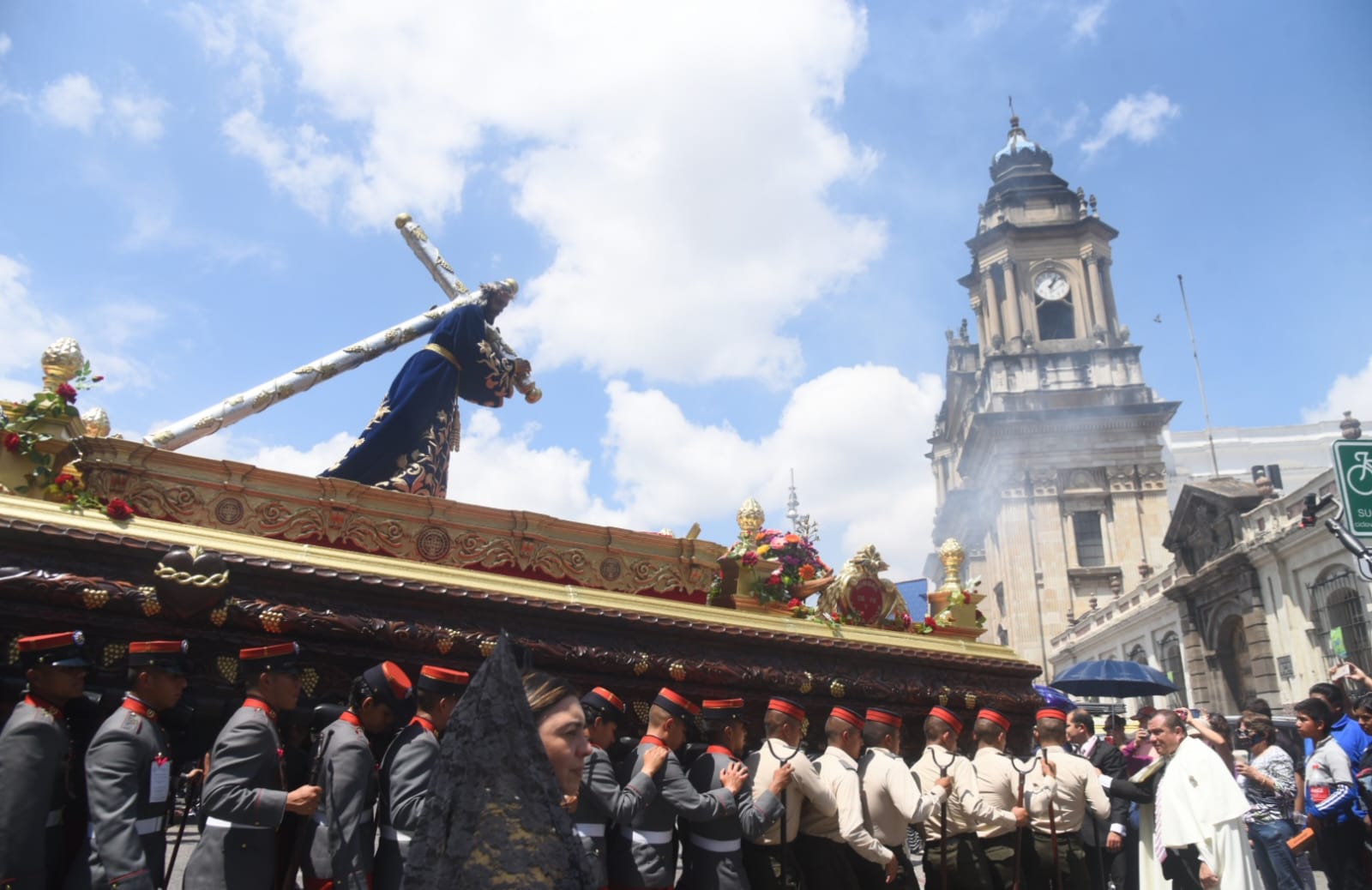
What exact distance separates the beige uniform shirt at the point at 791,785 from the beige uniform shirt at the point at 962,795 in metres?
1.20

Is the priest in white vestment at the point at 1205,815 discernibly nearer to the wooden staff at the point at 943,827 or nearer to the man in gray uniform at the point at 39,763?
the wooden staff at the point at 943,827

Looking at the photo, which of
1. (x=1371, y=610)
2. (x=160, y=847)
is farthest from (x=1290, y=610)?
(x=160, y=847)

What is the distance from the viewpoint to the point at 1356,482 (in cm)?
719

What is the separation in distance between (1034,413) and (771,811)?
3924 cm

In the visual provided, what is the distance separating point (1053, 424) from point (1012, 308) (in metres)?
6.65

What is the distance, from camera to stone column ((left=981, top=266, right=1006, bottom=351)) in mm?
44625

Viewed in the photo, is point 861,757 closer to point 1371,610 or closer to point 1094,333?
point 1371,610

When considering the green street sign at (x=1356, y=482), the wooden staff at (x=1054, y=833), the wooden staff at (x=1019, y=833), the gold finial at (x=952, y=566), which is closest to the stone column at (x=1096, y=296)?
the gold finial at (x=952, y=566)

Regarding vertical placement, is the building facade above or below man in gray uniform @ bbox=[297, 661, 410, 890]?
above

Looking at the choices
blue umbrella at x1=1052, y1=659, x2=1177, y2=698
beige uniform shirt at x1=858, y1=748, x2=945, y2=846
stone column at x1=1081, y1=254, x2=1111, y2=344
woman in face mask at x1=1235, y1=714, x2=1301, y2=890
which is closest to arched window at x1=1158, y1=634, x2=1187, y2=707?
blue umbrella at x1=1052, y1=659, x2=1177, y2=698

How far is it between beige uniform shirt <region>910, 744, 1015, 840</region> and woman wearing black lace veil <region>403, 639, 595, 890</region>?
4.88 m

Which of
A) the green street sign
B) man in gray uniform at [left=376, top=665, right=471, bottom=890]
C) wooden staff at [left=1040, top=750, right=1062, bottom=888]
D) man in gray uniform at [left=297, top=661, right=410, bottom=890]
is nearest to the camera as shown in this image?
man in gray uniform at [left=297, top=661, right=410, bottom=890]

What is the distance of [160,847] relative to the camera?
404cm

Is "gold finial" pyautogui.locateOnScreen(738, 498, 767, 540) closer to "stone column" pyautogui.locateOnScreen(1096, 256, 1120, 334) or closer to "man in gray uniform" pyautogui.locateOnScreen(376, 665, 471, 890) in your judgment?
"man in gray uniform" pyautogui.locateOnScreen(376, 665, 471, 890)
